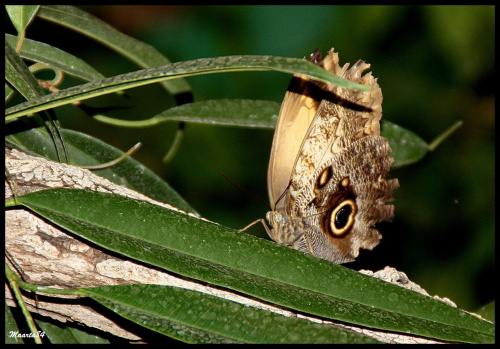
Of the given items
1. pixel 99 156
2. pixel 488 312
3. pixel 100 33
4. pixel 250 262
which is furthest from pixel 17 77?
pixel 488 312

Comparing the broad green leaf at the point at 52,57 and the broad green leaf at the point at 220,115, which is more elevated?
the broad green leaf at the point at 52,57

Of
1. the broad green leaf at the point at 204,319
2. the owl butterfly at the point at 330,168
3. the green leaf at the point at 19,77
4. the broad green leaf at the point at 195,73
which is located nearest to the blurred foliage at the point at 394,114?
the owl butterfly at the point at 330,168

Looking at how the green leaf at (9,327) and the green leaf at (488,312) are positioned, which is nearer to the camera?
the green leaf at (9,327)

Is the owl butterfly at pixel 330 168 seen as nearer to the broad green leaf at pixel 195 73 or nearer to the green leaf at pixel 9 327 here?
the broad green leaf at pixel 195 73

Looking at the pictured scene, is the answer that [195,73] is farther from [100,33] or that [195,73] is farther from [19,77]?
[100,33]

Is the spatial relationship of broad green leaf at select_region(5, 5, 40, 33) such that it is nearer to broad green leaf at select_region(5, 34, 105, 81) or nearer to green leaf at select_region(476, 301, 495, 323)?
broad green leaf at select_region(5, 34, 105, 81)

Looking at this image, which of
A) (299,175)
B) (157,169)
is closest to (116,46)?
(299,175)
